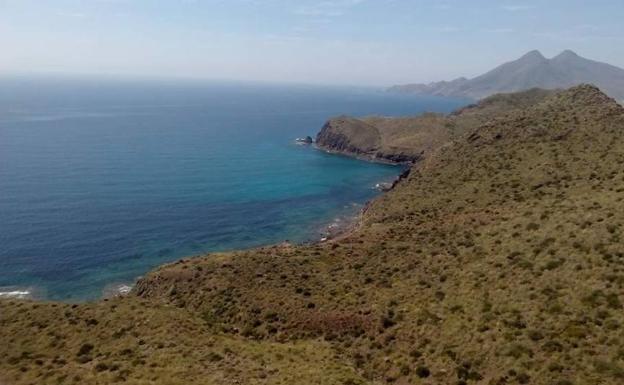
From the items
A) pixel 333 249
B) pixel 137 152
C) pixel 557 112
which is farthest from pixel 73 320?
pixel 137 152

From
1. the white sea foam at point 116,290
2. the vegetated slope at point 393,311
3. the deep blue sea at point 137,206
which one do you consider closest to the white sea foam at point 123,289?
the white sea foam at point 116,290

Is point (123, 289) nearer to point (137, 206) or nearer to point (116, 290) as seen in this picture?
point (116, 290)

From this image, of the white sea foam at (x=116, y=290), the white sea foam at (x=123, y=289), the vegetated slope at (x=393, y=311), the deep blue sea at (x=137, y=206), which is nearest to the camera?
the vegetated slope at (x=393, y=311)

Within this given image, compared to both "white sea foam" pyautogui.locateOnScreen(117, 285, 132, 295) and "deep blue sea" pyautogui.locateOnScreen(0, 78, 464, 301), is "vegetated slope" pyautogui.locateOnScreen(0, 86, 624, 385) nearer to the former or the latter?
"white sea foam" pyautogui.locateOnScreen(117, 285, 132, 295)

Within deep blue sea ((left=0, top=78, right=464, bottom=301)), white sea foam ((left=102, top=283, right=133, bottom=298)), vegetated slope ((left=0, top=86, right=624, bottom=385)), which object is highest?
vegetated slope ((left=0, top=86, right=624, bottom=385))

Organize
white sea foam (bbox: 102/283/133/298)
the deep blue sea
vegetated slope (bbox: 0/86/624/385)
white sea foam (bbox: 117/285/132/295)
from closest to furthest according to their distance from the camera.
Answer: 1. vegetated slope (bbox: 0/86/624/385)
2. white sea foam (bbox: 102/283/133/298)
3. white sea foam (bbox: 117/285/132/295)
4. the deep blue sea

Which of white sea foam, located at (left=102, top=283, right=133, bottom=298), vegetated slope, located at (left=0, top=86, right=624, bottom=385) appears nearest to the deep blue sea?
white sea foam, located at (left=102, top=283, right=133, bottom=298)

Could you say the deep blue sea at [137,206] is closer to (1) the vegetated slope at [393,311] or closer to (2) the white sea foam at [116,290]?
(2) the white sea foam at [116,290]

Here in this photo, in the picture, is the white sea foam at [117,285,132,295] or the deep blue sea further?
the deep blue sea

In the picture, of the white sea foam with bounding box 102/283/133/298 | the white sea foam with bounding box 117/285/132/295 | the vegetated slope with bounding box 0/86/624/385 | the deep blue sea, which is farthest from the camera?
the deep blue sea
